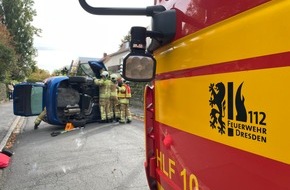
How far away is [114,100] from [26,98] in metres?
3.08

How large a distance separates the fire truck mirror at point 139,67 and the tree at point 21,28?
157ft

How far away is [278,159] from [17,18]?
52.2m

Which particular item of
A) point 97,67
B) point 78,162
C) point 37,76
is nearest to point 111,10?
point 78,162

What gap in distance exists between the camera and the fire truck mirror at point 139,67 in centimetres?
205

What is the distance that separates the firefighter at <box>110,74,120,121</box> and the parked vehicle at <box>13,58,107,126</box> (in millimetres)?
550

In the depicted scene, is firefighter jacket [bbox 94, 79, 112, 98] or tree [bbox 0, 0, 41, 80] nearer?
firefighter jacket [bbox 94, 79, 112, 98]

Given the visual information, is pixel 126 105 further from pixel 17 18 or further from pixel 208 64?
pixel 17 18

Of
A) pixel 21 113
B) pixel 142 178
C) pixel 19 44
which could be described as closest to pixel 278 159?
pixel 142 178

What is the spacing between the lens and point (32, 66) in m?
52.0

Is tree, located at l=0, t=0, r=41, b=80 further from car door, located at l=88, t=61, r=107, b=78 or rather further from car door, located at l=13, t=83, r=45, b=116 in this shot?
car door, located at l=13, t=83, r=45, b=116

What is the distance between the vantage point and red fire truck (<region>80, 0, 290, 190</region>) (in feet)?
3.96

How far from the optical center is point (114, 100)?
13.2 metres

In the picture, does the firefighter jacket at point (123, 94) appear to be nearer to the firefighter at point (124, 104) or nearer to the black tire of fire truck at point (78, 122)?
the firefighter at point (124, 104)

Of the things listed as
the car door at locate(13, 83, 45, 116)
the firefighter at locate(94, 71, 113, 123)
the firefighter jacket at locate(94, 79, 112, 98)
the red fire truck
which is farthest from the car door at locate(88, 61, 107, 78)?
the red fire truck
